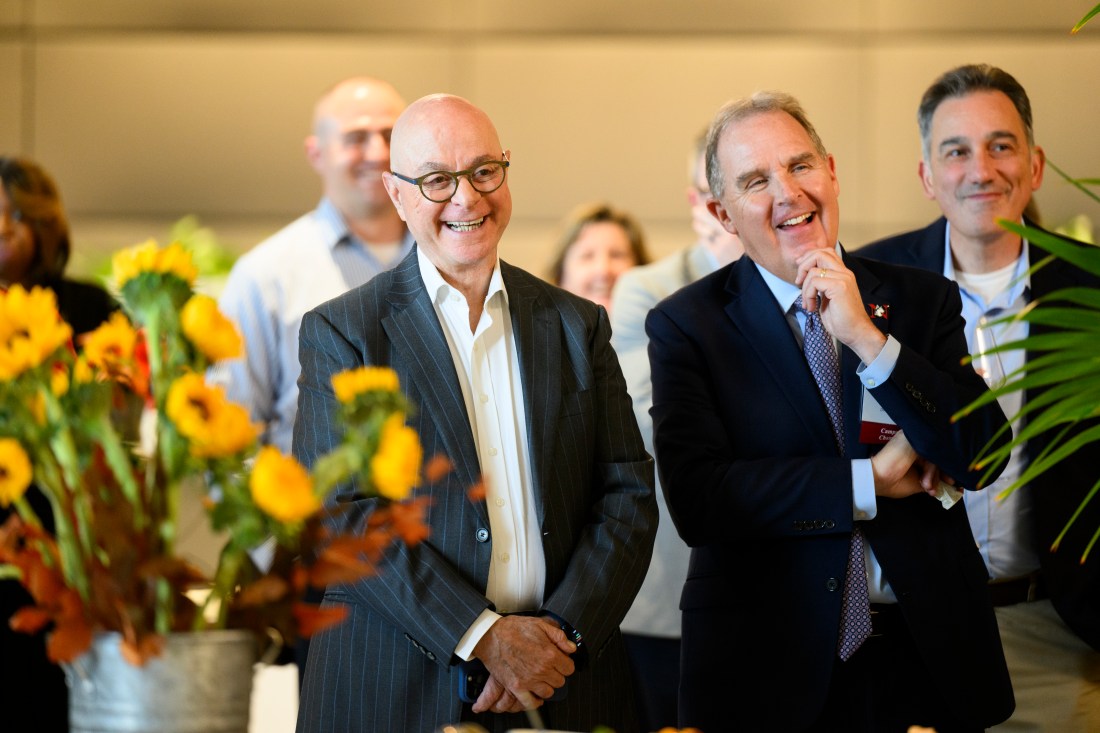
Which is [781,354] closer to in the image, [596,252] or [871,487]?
[871,487]

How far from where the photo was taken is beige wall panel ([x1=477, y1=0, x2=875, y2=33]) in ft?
19.7

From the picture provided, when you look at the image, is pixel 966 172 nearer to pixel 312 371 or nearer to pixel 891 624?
pixel 891 624

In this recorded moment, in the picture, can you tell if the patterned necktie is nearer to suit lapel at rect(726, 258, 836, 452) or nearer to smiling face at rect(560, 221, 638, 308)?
suit lapel at rect(726, 258, 836, 452)

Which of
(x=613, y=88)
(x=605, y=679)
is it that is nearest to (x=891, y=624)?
(x=605, y=679)

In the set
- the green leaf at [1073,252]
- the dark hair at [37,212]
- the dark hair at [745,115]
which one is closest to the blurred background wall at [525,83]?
the dark hair at [37,212]

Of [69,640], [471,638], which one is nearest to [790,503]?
[471,638]

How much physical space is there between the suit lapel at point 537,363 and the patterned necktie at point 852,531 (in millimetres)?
445

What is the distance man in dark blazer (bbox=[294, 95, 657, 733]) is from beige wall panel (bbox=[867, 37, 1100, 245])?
4.04 meters

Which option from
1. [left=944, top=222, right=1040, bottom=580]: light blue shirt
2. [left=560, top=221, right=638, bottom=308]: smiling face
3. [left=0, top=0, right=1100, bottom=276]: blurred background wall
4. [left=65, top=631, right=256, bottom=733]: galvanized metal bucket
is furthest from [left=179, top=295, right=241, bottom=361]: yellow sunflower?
[left=0, top=0, right=1100, bottom=276]: blurred background wall

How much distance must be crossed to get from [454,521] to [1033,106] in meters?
4.64

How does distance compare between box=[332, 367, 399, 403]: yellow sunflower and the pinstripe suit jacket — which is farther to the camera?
the pinstripe suit jacket

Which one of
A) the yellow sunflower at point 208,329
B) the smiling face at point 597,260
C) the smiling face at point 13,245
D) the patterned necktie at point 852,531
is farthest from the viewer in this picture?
the smiling face at point 597,260

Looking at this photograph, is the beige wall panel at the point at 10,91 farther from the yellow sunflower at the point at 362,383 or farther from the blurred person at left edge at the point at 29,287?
the yellow sunflower at the point at 362,383

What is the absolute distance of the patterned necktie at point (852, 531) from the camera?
2258mm
